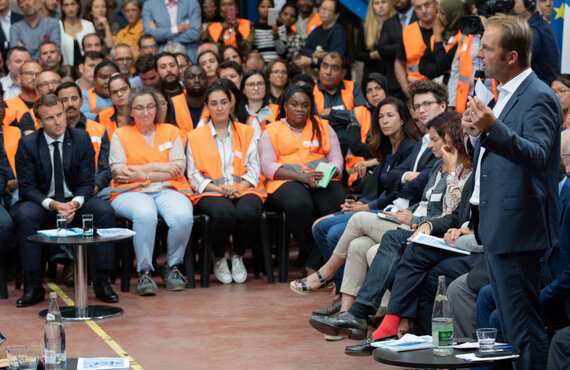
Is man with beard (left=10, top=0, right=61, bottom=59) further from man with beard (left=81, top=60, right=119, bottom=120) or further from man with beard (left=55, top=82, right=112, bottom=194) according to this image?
man with beard (left=55, top=82, right=112, bottom=194)

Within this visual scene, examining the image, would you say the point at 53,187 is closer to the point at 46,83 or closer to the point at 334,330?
the point at 46,83

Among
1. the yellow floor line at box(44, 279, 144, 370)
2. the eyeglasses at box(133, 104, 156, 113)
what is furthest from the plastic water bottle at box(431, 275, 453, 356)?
the eyeglasses at box(133, 104, 156, 113)

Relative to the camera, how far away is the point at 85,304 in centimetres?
592

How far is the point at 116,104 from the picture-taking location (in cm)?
765

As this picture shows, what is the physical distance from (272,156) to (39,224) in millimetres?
1899

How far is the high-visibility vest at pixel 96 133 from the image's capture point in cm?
717

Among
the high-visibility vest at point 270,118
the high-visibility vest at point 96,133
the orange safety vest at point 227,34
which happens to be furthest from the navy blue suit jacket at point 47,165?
the orange safety vest at point 227,34

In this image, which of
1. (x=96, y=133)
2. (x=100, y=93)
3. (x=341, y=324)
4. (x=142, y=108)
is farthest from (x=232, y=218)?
(x=341, y=324)

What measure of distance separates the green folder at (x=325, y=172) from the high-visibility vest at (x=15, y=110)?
2.44 m

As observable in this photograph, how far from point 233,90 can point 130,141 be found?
106cm

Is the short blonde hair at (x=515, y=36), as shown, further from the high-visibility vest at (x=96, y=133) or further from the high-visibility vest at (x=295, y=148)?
the high-visibility vest at (x=96, y=133)

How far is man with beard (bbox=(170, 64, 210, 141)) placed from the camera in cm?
780

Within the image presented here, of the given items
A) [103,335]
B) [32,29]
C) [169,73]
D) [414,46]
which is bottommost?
[103,335]

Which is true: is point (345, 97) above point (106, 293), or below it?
above
